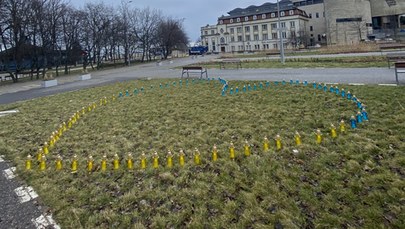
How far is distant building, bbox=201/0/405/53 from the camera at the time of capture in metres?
74.4

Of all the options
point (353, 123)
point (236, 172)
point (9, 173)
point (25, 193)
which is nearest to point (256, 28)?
point (353, 123)

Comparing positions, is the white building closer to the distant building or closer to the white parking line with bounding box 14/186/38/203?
the distant building

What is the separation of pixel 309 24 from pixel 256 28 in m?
16.6

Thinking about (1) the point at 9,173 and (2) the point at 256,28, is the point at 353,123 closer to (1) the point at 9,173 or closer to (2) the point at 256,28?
(1) the point at 9,173

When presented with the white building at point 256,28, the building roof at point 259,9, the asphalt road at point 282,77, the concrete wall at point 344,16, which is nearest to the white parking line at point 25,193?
the asphalt road at point 282,77

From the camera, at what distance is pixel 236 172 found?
14.1 feet

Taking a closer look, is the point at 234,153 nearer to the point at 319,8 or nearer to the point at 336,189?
the point at 336,189

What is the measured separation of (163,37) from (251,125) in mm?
69217

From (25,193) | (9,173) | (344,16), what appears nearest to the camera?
(25,193)

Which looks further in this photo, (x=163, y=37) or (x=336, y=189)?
(x=163, y=37)

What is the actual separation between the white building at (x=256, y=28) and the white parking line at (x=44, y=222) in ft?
258

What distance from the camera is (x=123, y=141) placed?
6.43 metres

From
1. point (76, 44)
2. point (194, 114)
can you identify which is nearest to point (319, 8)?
point (76, 44)

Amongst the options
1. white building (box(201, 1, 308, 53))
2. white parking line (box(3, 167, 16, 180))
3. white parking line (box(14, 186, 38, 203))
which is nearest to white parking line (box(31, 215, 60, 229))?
white parking line (box(14, 186, 38, 203))
